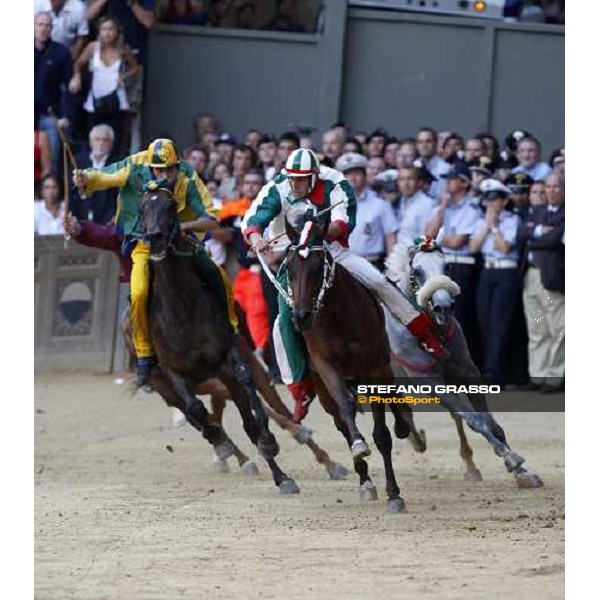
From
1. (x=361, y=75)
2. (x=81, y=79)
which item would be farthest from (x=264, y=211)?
(x=361, y=75)

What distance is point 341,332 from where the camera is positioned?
437 inches

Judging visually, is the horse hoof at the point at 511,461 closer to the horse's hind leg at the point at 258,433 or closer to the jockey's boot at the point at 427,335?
the jockey's boot at the point at 427,335

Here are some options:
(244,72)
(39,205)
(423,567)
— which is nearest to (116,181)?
(423,567)

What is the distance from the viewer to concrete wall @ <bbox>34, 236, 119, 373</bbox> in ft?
57.9

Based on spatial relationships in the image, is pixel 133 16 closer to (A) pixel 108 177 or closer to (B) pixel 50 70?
(B) pixel 50 70

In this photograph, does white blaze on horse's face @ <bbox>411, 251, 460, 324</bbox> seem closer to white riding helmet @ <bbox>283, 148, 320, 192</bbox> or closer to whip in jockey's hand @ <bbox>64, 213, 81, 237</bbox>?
white riding helmet @ <bbox>283, 148, 320, 192</bbox>

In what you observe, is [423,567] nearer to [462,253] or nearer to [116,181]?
[116,181]

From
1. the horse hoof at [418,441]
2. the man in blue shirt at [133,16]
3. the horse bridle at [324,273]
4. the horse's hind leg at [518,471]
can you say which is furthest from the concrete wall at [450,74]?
the horse bridle at [324,273]

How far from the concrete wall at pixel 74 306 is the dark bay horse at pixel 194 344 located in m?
5.61

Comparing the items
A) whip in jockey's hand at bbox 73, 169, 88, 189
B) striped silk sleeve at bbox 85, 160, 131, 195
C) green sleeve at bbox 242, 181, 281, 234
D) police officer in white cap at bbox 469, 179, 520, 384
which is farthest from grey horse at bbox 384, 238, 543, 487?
police officer in white cap at bbox 469, 179, 520, 384

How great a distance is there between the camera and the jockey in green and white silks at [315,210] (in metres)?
11.2

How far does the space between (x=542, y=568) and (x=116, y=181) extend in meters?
4.61

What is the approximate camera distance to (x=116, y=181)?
40.0ft

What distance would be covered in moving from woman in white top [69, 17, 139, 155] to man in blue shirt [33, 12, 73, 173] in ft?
0.36
